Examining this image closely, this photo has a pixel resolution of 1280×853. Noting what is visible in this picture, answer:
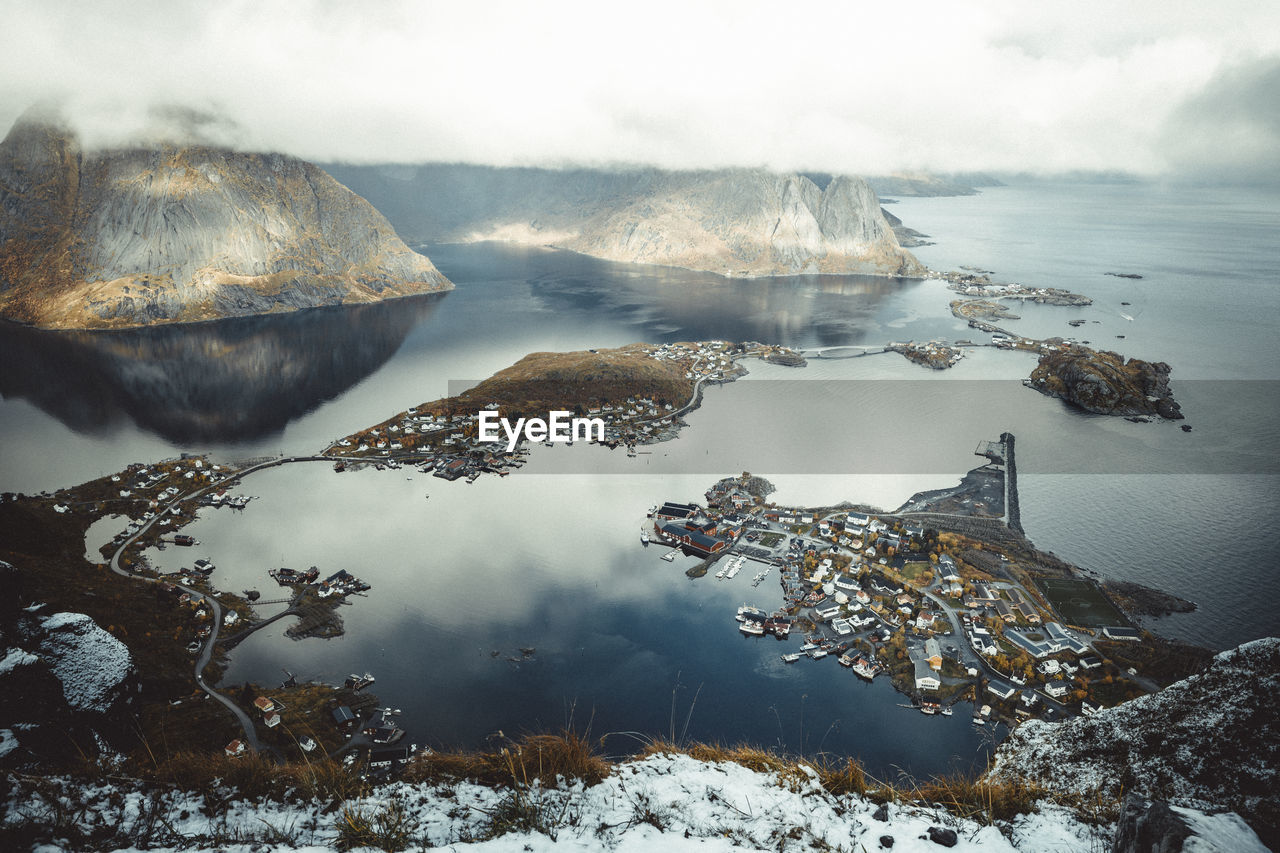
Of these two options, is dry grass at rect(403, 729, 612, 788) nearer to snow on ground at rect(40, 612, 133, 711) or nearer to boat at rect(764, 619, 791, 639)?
snow on ground at rect(40, 612, 133, 711)

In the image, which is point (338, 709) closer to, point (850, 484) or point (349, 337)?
point (850, 484)

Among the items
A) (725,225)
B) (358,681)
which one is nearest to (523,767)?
(358,681)

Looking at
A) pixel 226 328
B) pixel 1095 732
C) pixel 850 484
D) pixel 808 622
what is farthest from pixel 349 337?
pixel 1095 732

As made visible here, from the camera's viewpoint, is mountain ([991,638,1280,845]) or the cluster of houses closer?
mountain ([991,638,1280,845])

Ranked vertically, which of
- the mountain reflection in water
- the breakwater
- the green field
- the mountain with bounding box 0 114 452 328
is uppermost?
the mountain with bounding box 0 114 452 328

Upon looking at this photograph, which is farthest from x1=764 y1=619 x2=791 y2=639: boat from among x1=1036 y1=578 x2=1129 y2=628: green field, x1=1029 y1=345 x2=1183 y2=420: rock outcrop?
x1=1029 y1=345 x2=1183 y2=420: rock outcrop

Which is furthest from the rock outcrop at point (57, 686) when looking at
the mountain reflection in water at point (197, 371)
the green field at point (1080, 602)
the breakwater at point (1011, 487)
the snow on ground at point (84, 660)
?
the mountain reflection in water at point (197, 371)
